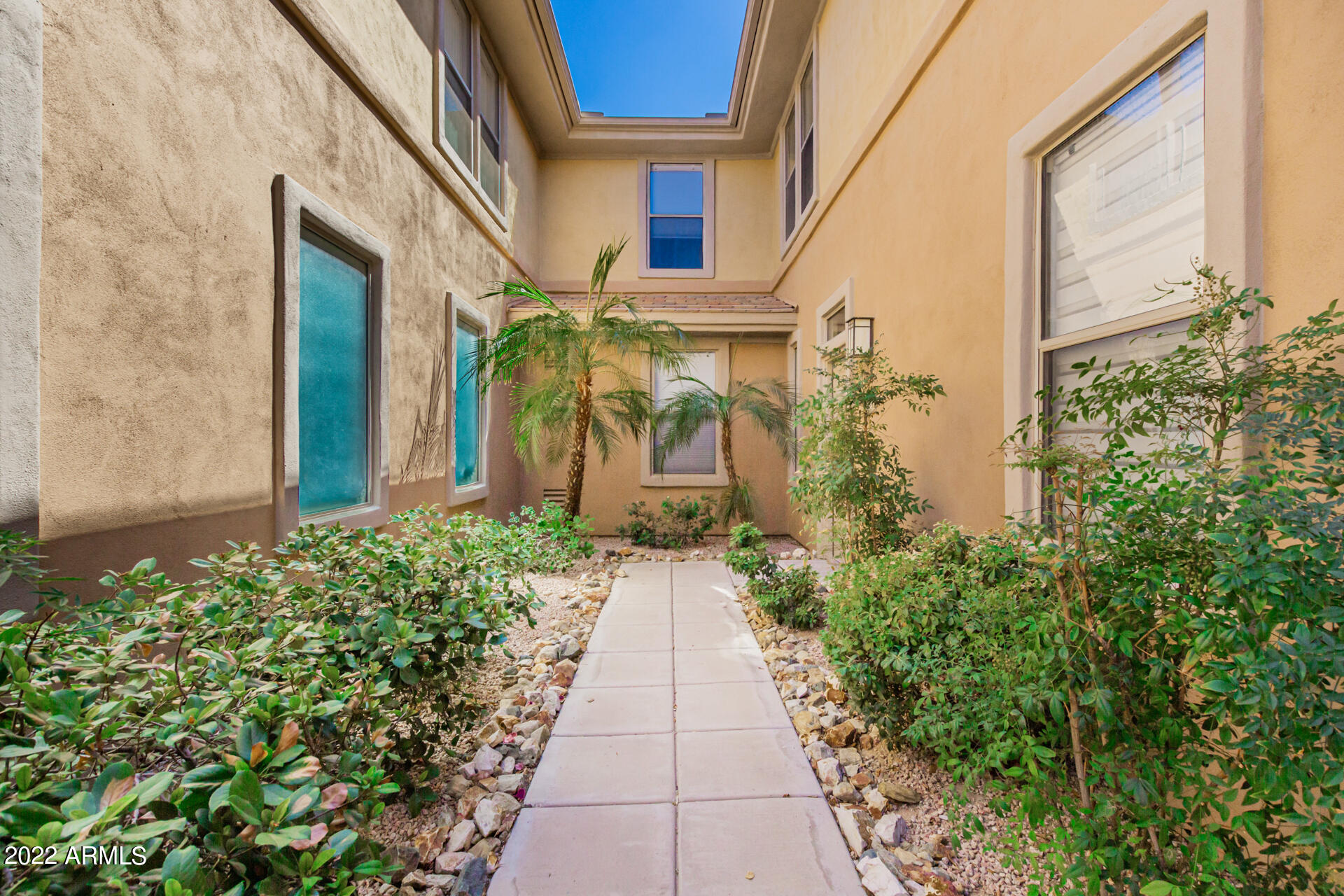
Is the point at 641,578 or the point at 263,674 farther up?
the point at 263,674

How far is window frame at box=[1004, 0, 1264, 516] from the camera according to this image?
56.2 inches

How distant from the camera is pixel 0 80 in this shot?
5.22 feet

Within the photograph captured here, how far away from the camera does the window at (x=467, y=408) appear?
4.89 m

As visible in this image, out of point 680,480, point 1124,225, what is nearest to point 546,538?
point 680,480

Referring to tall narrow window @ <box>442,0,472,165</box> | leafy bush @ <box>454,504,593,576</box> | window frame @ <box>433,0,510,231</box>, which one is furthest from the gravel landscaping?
tall narrow window @ <box>442,0,472,165</box>

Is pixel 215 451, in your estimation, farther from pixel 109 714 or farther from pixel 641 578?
pixel 641 578

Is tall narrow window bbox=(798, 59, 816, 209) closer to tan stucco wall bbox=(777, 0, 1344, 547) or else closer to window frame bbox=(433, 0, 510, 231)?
tan stucco wall bbox=(777, 0, 1344, 547)

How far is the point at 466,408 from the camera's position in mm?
5445

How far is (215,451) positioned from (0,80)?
1.35m

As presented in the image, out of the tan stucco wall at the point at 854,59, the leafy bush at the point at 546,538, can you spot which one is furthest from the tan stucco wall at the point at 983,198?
the leafy bush at the point at 546,538

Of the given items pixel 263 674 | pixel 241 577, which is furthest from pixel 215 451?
pixel 263 674

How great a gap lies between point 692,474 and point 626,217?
393 cm

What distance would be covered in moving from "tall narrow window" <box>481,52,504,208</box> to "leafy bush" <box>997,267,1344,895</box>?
6.21m

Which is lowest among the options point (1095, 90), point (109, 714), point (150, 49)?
point (109, 714)
